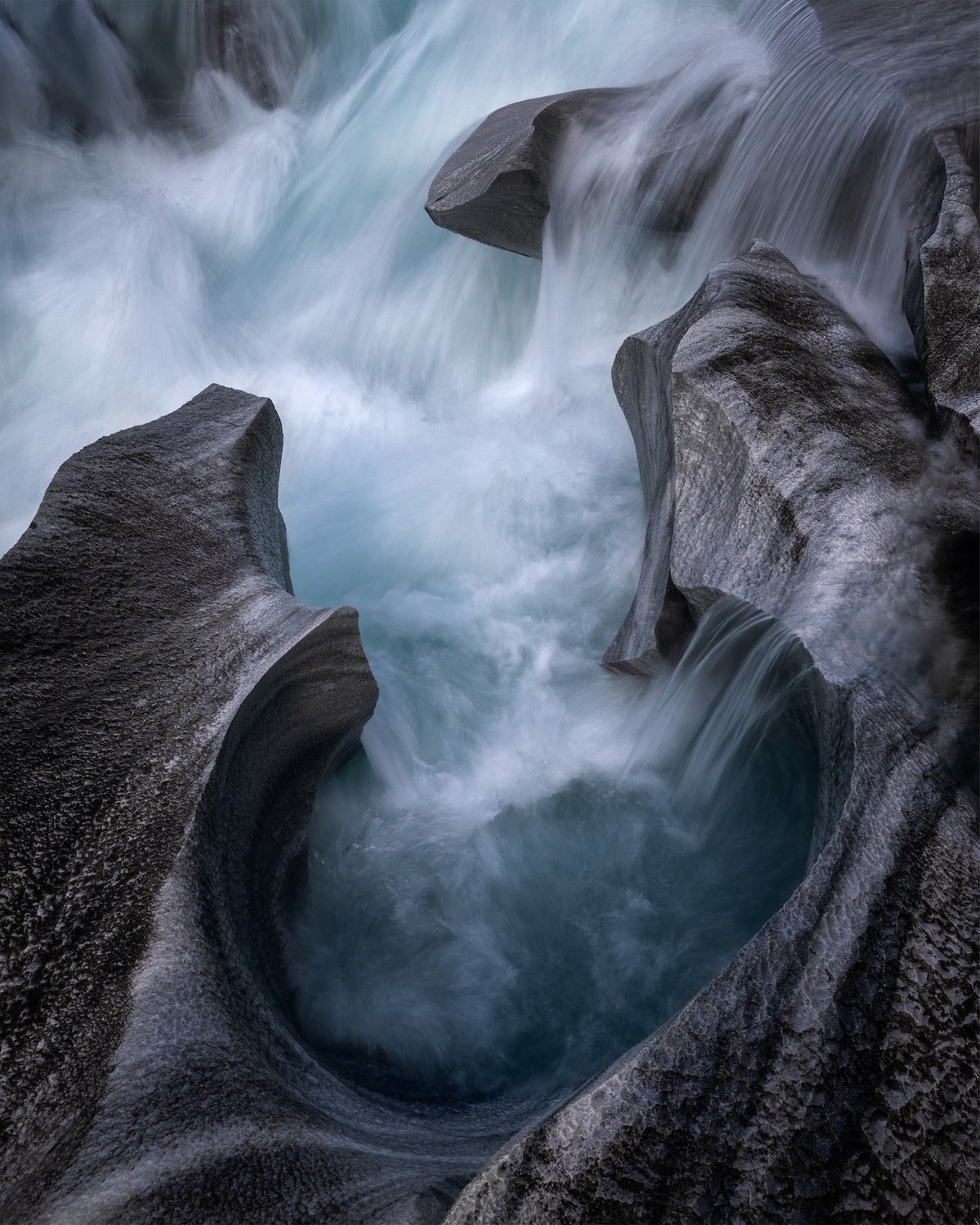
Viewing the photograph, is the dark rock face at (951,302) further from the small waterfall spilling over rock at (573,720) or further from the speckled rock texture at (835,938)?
the speckled rock texture at (835,938)

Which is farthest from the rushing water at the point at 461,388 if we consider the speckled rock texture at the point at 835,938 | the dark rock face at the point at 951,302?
the speckled rock texture at the point at 835,938

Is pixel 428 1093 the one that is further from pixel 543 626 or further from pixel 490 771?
pixel 543 626

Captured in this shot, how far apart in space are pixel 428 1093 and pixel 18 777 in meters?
1.73

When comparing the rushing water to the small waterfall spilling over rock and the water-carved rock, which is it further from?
the water-carved rock

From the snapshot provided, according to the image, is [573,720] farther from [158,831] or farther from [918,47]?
[918,47]

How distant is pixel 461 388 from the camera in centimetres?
725

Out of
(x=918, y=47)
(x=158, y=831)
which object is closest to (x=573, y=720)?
(x=158, y=831)

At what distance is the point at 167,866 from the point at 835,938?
1.75m

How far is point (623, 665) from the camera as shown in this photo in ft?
13.2

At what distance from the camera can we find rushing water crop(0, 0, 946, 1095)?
323 centimetres

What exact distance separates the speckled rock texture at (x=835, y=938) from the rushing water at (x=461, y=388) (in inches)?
21.3

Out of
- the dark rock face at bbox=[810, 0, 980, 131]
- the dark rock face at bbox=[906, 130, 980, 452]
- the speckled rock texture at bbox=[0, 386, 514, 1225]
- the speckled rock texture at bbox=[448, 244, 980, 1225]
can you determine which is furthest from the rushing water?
the speckled rock texture at bbox=[0, 386, 514, 1225]

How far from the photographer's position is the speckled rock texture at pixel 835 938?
154 centimetres

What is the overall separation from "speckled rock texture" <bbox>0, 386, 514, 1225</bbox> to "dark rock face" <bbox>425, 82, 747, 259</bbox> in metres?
3.33
